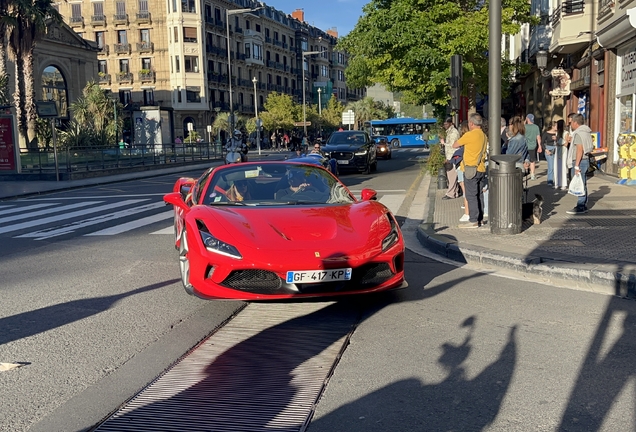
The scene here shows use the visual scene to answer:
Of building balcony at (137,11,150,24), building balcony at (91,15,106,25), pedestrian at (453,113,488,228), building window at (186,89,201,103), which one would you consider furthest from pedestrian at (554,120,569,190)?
building balcony at (91,15,106,25)

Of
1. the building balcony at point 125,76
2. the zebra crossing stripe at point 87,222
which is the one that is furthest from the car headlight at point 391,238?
the building balcony at point 125,76

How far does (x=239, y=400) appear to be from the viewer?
3.85 m

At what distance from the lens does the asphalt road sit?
11.8ft

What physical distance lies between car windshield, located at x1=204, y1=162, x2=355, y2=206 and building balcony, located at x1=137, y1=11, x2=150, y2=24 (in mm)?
65506

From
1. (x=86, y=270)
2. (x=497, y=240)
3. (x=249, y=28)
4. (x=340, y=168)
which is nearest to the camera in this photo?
(x=86, y=270)

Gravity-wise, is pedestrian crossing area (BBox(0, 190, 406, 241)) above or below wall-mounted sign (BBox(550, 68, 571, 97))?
below

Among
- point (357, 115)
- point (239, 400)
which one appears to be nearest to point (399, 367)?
point (239, 400)

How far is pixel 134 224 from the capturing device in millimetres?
12094

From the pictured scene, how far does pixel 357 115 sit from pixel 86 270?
93030 mm

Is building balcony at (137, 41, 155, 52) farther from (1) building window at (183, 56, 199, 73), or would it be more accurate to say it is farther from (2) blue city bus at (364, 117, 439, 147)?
(2) blue city bus at (364, 117, 439, 147)

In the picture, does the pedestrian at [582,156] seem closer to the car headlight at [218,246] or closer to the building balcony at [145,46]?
the car headlight at [218,246]

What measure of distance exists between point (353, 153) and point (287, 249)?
19.4m

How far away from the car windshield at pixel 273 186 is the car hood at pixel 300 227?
1.30ft

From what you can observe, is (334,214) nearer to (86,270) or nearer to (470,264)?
(470,264)
